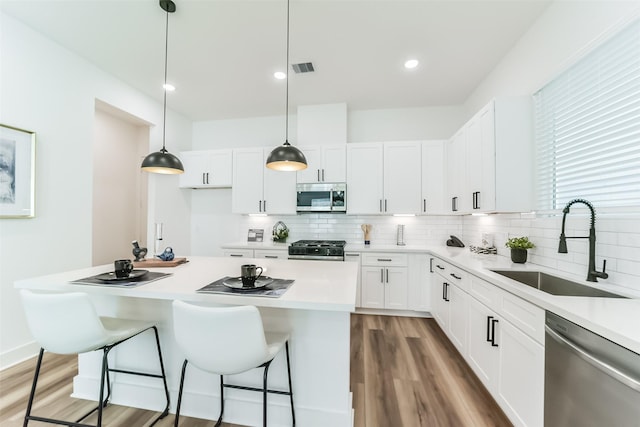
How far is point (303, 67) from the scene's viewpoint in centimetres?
299

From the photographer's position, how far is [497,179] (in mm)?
2363

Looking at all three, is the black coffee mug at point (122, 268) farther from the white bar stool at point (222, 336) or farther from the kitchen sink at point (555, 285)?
the kitchen sink at point (555, 285)

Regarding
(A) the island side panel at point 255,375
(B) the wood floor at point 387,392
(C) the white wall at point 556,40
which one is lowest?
(B) the wood floor at point 387,392

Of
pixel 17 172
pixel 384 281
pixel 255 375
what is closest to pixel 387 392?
pixel 255 375

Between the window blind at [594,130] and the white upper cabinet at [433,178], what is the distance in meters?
1.39

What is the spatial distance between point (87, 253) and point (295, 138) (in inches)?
123

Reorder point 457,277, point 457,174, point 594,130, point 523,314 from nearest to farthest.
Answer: point 523,314
point 594,130
point 457,277
point 457,174

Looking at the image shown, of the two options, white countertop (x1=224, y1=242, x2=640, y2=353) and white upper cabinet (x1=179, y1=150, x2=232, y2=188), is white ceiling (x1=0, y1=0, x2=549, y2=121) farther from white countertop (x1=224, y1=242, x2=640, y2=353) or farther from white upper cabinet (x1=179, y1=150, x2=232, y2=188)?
white countertop (x1=224, y1=242, x2=640, y2=353)

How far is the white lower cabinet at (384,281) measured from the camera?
11.5 ft

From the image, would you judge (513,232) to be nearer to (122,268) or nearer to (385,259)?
(385,259)

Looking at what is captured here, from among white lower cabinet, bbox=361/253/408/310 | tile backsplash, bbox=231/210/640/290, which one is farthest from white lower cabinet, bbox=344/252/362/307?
tile backsplash, bbox=231/210/640/290

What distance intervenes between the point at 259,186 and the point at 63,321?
9.67ft

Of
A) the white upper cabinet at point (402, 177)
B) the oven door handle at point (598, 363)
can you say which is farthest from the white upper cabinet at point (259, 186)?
the oven door handle at point (598, 363)

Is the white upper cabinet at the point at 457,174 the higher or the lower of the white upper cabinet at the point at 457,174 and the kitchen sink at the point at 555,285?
the higher
